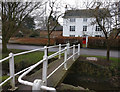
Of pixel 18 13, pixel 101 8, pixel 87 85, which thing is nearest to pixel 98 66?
pixel 87 85

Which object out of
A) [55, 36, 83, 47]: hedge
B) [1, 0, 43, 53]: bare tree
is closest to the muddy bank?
[1, 0, 43, 53]: bare tree

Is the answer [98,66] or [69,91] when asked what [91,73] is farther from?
[69,91]

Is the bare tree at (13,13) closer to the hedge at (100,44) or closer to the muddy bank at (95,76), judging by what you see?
the muddy bank at (95,76)

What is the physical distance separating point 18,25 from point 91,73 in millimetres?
8250

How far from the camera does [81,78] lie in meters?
6.68

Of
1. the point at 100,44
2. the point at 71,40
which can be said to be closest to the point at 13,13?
the point at 71,40

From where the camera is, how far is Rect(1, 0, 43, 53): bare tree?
9.31 metres

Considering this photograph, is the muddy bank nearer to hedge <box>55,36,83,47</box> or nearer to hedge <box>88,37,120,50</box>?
hedge <box>88,37,120,50</box>

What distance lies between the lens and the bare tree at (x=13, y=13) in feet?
30.5

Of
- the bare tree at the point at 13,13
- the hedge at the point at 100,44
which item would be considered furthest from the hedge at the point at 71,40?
the bare tree at the point at 13,13

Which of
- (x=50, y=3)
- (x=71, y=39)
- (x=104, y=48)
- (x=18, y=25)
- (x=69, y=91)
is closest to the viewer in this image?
(x=69, y=91)

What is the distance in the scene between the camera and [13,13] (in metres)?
9.84

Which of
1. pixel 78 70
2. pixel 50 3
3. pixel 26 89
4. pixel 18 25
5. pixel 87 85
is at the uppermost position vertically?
pixel 50 3

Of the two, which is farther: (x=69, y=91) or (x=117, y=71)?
(x=117, y=71)
